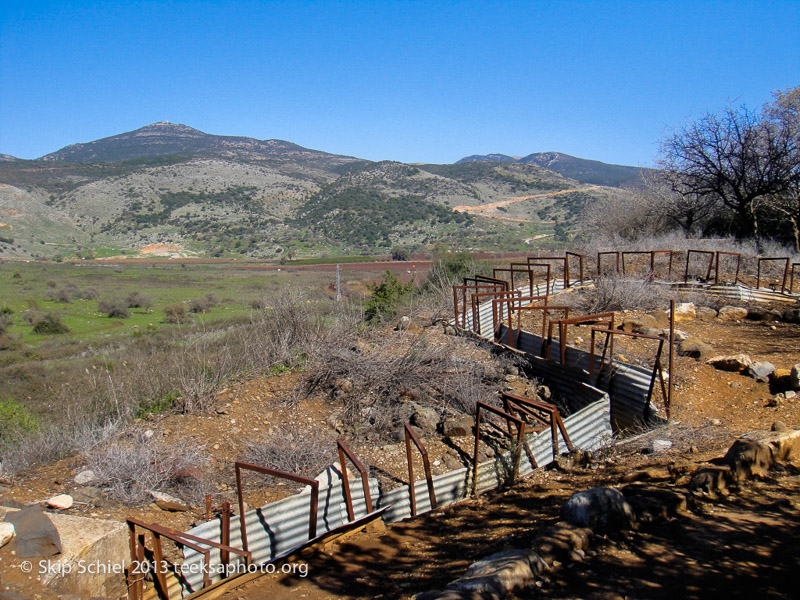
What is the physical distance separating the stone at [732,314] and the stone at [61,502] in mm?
11728

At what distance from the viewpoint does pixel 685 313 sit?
11.9 meters

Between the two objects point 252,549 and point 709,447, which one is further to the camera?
point 709,447

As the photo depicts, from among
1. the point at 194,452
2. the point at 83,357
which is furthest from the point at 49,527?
the point at 83,357

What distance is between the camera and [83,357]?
70.0 feet

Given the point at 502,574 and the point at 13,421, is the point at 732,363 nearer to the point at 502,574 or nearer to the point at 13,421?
the point at 502,574

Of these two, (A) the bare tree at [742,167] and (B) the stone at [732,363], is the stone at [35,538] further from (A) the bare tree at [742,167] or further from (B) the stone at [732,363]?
(A) the bare tree at [742,167]

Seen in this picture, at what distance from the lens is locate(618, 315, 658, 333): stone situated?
10242mm

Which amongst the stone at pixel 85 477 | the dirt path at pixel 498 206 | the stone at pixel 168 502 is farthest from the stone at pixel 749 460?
the dirt path at pixel 498 206

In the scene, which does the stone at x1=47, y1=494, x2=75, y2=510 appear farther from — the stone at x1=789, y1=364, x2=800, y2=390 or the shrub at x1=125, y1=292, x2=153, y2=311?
the shrub at x1=125, y1=292, x2=153, y2=311

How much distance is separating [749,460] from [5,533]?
19.4 feet

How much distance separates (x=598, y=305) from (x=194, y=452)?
27.9ft

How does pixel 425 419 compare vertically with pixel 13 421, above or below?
above

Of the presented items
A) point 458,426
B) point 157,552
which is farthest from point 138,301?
point 157,552

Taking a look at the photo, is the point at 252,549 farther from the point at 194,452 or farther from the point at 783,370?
the point at 783,370
